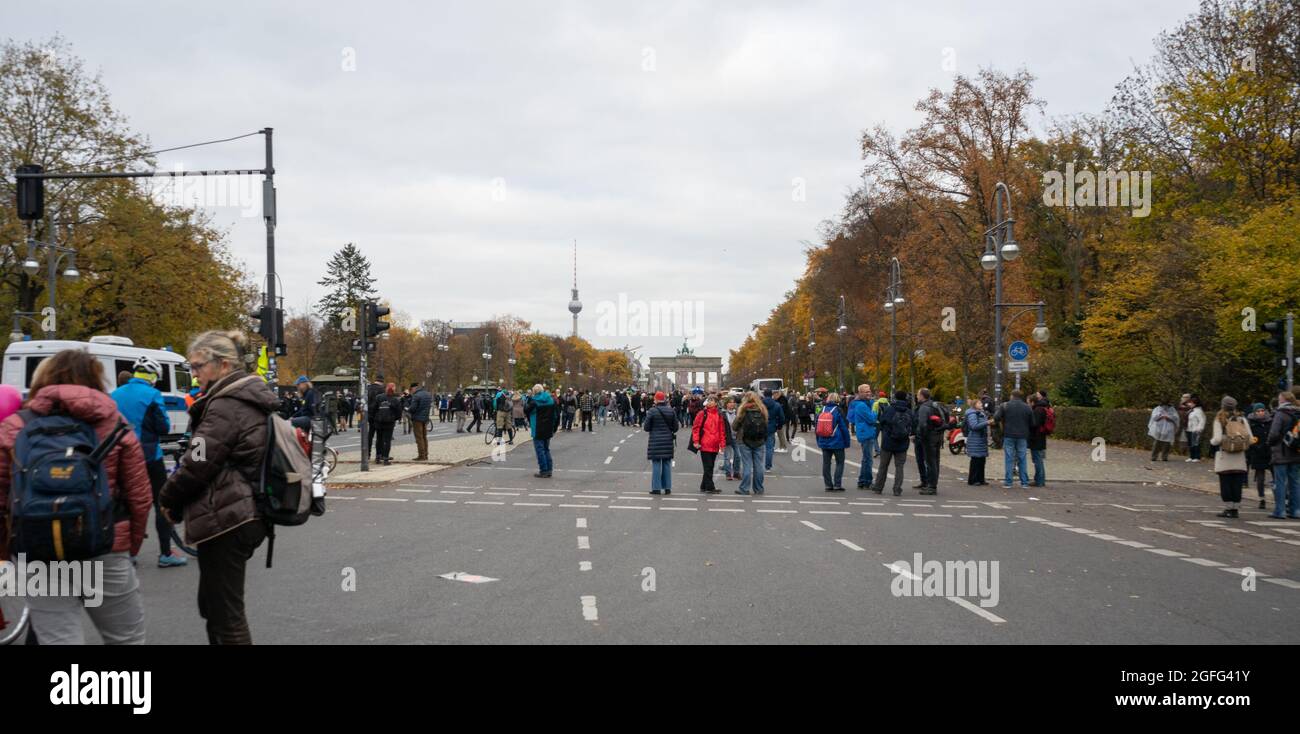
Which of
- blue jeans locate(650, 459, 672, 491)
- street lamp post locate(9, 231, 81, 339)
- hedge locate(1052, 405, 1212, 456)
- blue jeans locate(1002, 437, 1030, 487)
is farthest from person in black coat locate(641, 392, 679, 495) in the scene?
street lamp post locate(9, 231, 81, 339)

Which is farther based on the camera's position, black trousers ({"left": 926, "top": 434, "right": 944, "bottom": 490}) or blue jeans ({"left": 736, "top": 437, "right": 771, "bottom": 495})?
black trousers ({"left": 926, "top": 434, "right": 944, "bottom": 490})

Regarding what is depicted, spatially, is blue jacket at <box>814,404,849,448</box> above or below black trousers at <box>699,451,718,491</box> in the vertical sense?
above

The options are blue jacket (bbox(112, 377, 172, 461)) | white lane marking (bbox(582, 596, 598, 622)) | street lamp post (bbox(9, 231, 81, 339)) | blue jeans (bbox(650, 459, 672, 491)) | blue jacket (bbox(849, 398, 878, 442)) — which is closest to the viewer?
white lane marking (bbox(582, 596, 598, 622))

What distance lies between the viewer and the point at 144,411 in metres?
8.80

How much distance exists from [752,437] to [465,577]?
9332mm

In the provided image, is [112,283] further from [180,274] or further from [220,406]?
[220,406]

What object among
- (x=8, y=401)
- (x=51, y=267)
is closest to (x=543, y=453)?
(x=8, y=401)

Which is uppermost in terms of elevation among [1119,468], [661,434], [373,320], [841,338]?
[841,338]

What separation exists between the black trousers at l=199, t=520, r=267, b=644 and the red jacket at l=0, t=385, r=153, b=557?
313 millimetres

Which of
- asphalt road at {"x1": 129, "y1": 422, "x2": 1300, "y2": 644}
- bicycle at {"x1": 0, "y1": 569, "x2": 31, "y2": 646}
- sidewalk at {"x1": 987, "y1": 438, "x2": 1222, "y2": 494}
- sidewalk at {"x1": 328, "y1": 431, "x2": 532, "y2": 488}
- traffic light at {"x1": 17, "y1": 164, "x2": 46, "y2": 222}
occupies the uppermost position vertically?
traffic light at {"x1": 17, "y1": 164, "x2": 46, "y2": 222}

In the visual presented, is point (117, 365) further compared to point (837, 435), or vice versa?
point (117, 365)

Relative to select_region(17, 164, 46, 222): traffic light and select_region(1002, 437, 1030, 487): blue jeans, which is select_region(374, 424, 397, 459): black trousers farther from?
select_region(1002, 437, 1030, 487): blue jeans

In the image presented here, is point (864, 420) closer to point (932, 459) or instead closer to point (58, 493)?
point (932, 459)

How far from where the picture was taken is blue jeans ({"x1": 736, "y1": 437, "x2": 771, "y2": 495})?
17250 millimetres
